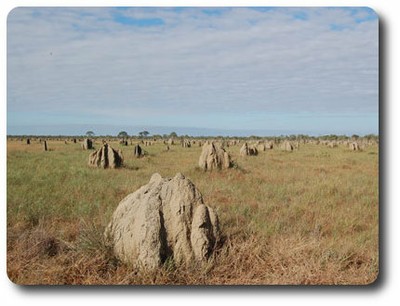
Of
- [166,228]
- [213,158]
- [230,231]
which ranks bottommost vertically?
[230,231]

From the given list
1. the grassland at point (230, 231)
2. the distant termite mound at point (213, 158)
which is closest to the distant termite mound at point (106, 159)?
the distant termite mound at point (213, 158)

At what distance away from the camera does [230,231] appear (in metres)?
5.72

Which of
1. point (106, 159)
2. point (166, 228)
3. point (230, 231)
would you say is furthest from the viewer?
point (106, 159)

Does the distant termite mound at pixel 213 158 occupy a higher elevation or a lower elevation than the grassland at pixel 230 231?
higher

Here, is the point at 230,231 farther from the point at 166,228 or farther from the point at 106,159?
the point at 106,159

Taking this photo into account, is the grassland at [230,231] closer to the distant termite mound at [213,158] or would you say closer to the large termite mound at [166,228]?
the large termite mound at [166,228]

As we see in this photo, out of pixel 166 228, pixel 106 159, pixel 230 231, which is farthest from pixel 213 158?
pixel 166 228

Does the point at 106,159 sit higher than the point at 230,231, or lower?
higher

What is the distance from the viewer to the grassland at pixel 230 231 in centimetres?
497

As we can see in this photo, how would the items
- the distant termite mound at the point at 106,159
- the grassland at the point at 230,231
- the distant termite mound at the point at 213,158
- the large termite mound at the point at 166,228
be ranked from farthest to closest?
the distant termite mound at the point at 106,159
the distant termite mound at the point at 213,158
the grassland at the point at 230,231
the large termite mound at the point at 166,228

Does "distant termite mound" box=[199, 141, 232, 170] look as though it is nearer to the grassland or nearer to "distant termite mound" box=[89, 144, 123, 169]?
the grassland
